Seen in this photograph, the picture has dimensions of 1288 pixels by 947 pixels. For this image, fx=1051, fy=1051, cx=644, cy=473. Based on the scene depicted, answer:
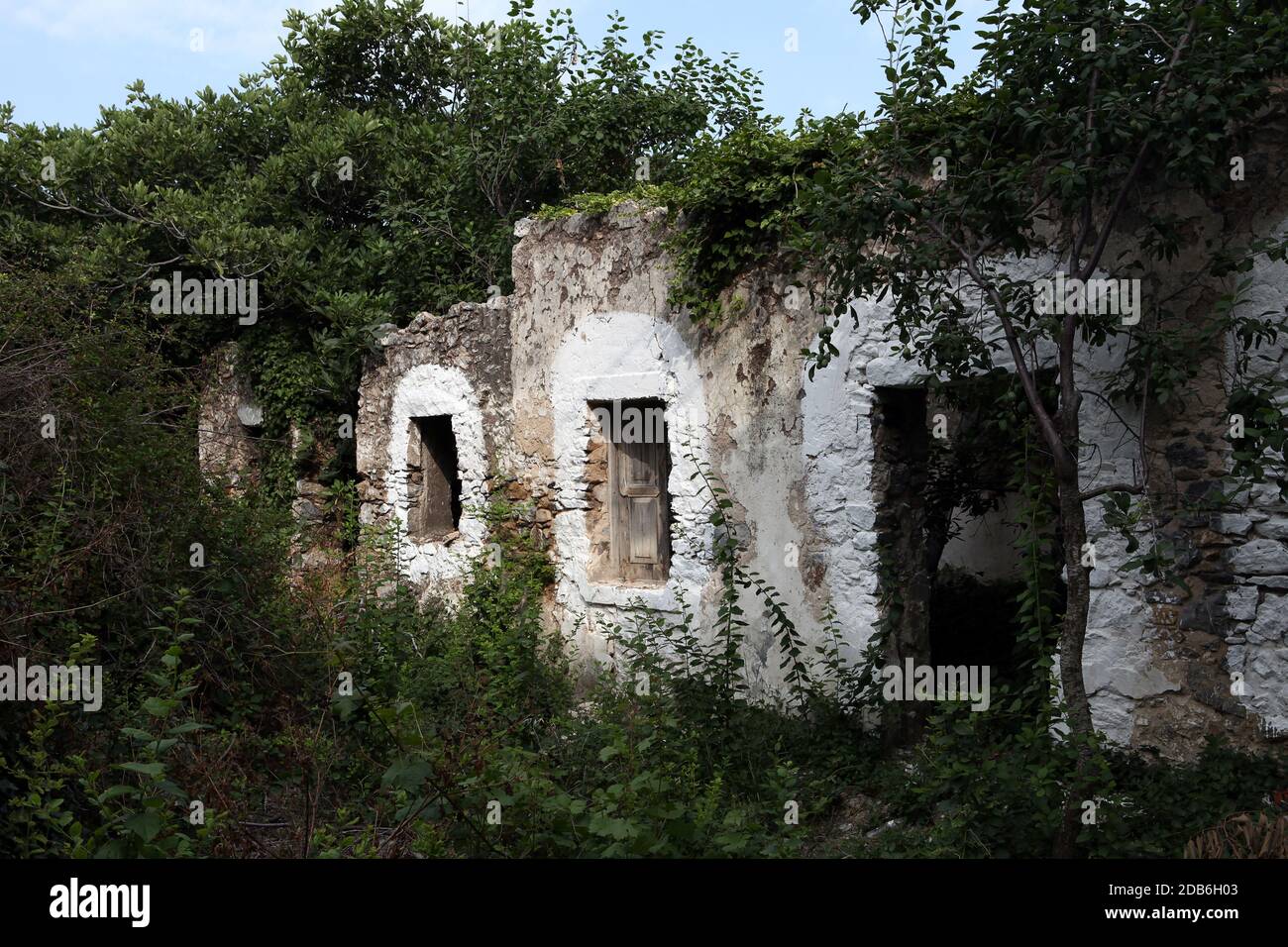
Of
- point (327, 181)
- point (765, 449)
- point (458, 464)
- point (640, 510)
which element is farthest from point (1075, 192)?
point (327, 181)

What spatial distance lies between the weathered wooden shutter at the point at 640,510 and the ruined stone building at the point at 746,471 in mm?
16

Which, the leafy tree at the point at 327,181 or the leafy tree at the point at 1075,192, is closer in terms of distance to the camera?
the leafy tree at the point at 1075,192

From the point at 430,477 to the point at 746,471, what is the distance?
3.91 metres

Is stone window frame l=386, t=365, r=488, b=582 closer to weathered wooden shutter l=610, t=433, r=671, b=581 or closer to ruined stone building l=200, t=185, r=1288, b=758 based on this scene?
ruined stone building l=200, t=185, r=1288, b=758

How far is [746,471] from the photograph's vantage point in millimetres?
6590

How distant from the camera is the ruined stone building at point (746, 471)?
4.71 meters

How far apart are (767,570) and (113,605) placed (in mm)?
3589

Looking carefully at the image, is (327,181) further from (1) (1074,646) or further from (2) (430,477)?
(1) (1074,646)

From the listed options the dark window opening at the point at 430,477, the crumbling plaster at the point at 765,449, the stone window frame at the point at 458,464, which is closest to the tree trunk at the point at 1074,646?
the crumbling plaster at the point at 765,449

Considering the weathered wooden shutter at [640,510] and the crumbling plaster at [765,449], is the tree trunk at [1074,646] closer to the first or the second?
the crumbling plaster at [765,449]

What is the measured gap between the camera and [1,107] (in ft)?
42.6

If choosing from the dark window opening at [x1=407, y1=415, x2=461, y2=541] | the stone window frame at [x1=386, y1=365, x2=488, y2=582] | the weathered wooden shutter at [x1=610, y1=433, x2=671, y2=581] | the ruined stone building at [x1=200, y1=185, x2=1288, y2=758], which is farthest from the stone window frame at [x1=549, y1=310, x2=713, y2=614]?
the dark window opening at [x1=407, y1=415, x2=461, y2=541]

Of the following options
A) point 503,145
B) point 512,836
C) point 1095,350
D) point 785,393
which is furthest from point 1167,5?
point 503,145
